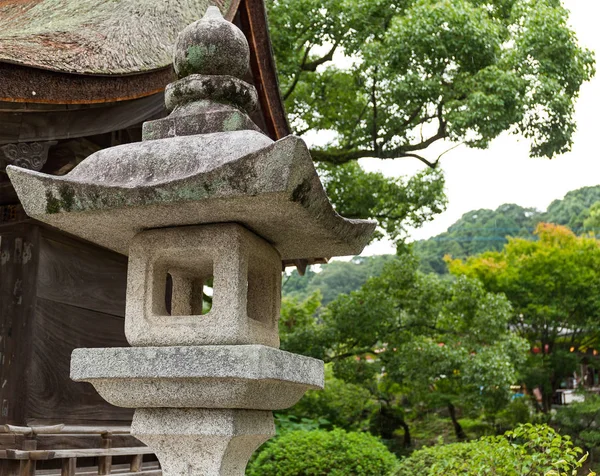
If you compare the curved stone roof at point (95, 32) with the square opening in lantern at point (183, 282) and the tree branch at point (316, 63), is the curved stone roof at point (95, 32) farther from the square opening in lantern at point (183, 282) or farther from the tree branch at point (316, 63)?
the tree branch at point (316, 63)

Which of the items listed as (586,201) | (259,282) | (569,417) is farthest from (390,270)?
(586,201)

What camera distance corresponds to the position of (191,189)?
279cm

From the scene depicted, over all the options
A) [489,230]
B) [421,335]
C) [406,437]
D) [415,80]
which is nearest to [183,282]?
[415,80]

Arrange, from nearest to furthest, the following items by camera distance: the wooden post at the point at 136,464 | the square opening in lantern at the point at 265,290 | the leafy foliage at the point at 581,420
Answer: the square opening in lantern at the point at 265,290 → the wooden post at the point at 136,464 → the leafy foliage at the point at 581,420

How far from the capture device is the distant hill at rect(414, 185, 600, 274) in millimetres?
42250

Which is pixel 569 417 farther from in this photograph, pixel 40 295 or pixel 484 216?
pixel 484 216

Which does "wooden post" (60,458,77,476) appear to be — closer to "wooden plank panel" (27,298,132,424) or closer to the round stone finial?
"wooden plank panel" (27,298,132,424)

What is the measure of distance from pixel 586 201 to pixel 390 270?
114ft

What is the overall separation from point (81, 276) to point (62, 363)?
0.86 meters

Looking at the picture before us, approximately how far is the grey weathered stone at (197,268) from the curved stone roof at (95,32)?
2340 mm

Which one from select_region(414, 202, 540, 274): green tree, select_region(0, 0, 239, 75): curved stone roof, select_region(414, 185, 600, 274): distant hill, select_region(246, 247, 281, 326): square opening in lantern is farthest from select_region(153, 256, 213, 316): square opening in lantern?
select_region(414, 185, 600, 274): distant hill

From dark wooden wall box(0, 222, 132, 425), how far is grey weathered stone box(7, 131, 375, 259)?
2936mm

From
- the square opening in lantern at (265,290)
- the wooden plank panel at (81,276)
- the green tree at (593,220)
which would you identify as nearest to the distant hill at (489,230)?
the green tree at (593,220)

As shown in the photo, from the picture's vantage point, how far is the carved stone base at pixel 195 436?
3057 millimetres
